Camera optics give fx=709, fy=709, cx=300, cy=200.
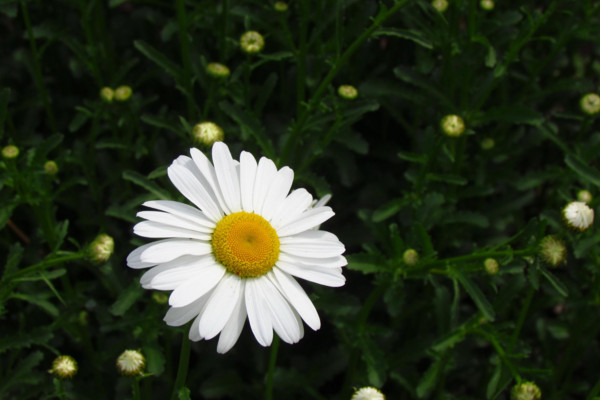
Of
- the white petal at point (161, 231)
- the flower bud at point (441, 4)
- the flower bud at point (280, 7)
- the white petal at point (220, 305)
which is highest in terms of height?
the flower bud at point (441, 4)

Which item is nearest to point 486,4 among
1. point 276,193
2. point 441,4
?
point 441,4

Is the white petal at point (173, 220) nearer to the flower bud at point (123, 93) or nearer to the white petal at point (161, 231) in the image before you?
the white petal at point (161, 231)

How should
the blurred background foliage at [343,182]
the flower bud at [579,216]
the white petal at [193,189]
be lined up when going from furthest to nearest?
the blurred background foliage at [343,182] → the flower bud at [579,216] → the white petal at [193,189]

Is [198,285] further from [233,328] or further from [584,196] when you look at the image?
[584,196]

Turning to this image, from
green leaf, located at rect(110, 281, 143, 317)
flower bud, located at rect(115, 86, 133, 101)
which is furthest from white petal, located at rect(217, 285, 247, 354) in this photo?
flower bud, located at rect(115, 86, 133, 101)

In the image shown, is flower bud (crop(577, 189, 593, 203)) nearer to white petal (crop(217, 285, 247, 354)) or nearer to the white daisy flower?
the white daisy flower

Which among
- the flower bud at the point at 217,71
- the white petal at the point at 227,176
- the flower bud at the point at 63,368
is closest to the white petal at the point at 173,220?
the white petal at the point at 227,176

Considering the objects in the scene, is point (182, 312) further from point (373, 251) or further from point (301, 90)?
point (301, 90)
